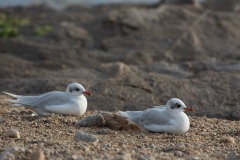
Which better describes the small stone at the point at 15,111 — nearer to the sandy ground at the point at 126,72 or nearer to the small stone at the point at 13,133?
the sandy ground at the point at 126,72

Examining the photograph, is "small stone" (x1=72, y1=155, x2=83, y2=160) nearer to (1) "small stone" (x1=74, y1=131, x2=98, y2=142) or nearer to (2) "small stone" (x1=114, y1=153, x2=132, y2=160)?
(2) "small stone" (x1=114, y1=153, x2=132, y2=160)

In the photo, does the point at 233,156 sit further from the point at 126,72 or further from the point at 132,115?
the point at 126,72

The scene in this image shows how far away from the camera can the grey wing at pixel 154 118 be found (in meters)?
9.34

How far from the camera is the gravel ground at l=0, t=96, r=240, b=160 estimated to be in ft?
25.6

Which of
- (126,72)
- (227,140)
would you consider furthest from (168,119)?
(126,72)

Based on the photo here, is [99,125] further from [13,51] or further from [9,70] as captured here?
[13,51]

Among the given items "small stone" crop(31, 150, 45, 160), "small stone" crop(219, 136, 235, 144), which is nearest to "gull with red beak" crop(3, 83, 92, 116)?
"small stone" crop(219, 136, 235, 144)

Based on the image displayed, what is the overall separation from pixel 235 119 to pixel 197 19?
9843 millimetres

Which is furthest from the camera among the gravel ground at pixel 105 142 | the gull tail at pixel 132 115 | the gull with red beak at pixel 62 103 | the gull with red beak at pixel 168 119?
the gull with red beak at pixel 62 103

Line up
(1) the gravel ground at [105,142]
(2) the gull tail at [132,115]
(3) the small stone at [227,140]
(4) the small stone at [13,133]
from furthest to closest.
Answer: (2) the gull tail at [132,115], (3) the small stone at [227,140], (4) the small stone at [13,133], (1) the gravel ground at [105,142]

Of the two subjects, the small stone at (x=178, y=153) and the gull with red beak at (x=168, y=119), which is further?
the gull with red beak at (x=168, y=119)

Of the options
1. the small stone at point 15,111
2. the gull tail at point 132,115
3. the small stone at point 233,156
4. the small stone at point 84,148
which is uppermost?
the gull tail at point 132,115

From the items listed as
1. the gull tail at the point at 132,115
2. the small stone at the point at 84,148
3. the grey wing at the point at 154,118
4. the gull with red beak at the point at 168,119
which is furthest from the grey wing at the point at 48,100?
the small stone at the point at 84,148

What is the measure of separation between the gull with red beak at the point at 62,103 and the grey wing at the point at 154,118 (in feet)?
3.12
